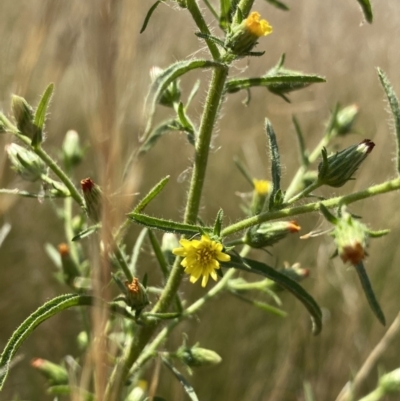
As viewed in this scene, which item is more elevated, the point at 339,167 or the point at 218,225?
the point at 339,167

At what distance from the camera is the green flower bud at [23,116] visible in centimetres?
180

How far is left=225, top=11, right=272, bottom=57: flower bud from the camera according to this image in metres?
1.62

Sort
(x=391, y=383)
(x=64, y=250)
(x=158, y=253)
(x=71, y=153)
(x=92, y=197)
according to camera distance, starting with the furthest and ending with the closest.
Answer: (x=71, y=153)
(x=391, y=383)
(x=64, y=250)
(x=158, y=253)
(x=92, y=197)

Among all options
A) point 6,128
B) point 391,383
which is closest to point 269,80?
point 6,128

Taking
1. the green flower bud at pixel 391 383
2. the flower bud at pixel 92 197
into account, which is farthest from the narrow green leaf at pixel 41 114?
the green flower bud at pixel 391 383

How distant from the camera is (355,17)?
23.2 ft

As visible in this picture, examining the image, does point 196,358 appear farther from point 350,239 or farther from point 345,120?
point 345,120

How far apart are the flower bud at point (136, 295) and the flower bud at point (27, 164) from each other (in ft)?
1.91

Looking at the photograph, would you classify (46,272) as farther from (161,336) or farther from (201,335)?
(161,336)

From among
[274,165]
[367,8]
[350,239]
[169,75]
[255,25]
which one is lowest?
[350,239]

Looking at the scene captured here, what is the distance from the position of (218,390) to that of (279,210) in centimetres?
255

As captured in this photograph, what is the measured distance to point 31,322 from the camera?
63.1 inches

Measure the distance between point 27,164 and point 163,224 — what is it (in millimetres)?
682

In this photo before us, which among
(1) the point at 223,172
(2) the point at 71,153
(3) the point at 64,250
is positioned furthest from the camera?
(1) the point at 223,172
